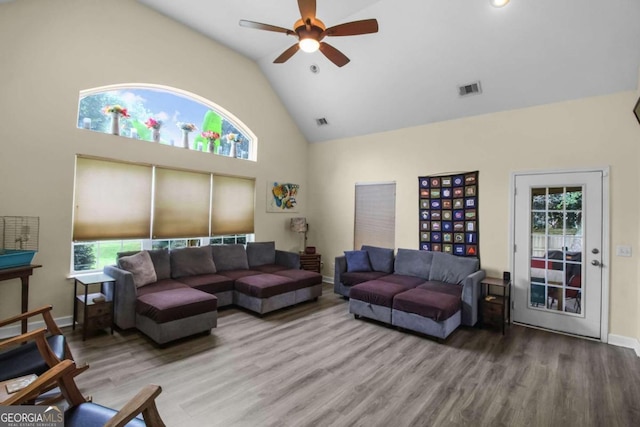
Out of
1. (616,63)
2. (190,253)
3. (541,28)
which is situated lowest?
(190,253)

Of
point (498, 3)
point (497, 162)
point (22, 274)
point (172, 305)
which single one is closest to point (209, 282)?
point (172, 305)

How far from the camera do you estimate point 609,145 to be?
3.62m

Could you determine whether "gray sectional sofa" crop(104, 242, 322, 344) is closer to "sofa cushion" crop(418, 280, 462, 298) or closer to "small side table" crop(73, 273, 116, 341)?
"small side table" crop(73, 273, 116, 341)

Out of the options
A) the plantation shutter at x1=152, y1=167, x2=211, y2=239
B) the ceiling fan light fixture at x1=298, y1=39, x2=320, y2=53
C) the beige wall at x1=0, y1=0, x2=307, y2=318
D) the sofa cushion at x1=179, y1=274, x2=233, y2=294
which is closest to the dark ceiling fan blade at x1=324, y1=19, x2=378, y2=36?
the ceiling fan light fixture at x1=298, y1=39, x2=320, y2=53

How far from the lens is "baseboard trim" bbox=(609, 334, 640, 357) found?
3.36 metres

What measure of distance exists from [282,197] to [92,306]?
3719mm

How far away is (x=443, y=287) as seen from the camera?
4.20m

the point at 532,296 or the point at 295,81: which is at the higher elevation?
the point at 295,81

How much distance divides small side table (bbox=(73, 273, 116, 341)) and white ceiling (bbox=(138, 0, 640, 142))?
378 cm

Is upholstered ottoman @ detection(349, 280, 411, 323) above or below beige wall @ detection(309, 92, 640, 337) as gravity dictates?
below

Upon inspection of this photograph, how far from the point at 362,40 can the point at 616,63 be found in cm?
299

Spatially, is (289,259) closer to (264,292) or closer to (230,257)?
(230,257)

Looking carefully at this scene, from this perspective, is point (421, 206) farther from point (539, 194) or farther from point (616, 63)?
point (616, 63)

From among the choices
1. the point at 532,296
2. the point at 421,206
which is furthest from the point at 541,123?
the point at 532,296
